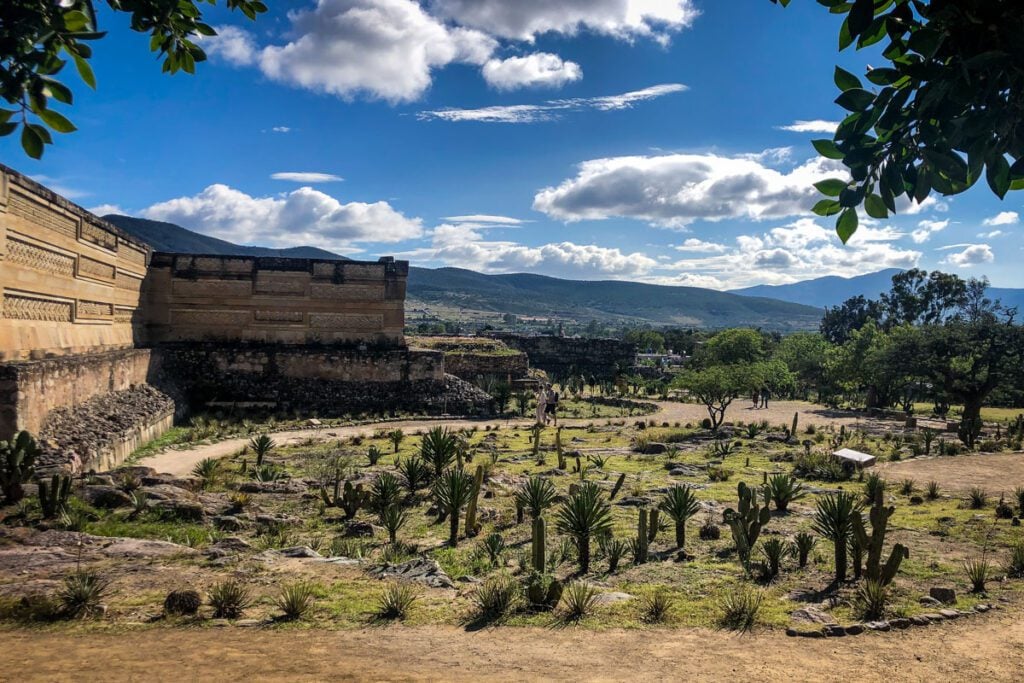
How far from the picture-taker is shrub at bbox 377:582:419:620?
681 cm

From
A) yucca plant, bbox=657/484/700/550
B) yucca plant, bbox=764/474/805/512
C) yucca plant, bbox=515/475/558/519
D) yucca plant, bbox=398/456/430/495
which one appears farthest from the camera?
yucca plant, bbox=398/456/430/495

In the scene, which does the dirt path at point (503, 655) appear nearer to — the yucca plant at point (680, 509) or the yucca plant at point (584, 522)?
the yucca plant at point (584, 522)

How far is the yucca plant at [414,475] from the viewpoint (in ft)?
44.7

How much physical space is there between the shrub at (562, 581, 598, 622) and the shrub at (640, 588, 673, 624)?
21.5 inches

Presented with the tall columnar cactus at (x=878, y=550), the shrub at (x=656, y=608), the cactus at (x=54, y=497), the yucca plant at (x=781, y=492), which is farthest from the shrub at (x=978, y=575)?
the cactus at (x=54, y=497)

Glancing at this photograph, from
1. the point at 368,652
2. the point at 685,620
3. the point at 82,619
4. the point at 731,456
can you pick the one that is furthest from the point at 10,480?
the point at 731,456

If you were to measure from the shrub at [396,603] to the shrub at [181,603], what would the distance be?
5.82 feet

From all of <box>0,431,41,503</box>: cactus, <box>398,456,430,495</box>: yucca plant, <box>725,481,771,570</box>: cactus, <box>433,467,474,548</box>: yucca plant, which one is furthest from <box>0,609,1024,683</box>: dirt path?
<box>398,456,430,495</box>: yucca plant

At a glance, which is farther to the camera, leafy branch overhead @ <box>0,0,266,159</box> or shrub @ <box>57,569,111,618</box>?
shrub @ <box>57,569,111,618</box>

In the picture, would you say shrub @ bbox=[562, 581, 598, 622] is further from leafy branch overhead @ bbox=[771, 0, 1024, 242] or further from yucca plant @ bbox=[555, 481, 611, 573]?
leafy branch overhead @ bbox=[771, 0, 1024, 242]

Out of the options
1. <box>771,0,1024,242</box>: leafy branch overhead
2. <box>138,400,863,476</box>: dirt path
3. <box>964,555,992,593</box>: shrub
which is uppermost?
<box>771,0,1024,242</box>: leafy branch overhead

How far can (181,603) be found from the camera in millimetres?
6477

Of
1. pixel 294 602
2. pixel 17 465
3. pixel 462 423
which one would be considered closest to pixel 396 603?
pixel 294 602

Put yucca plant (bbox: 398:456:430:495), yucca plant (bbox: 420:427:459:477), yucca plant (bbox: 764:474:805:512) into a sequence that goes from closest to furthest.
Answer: yucca plant (bbox: 764:474:805:512) → yucca plant (bbox: 398:456:430:495) → yucca plant (bbox: 420:427:459:477)
